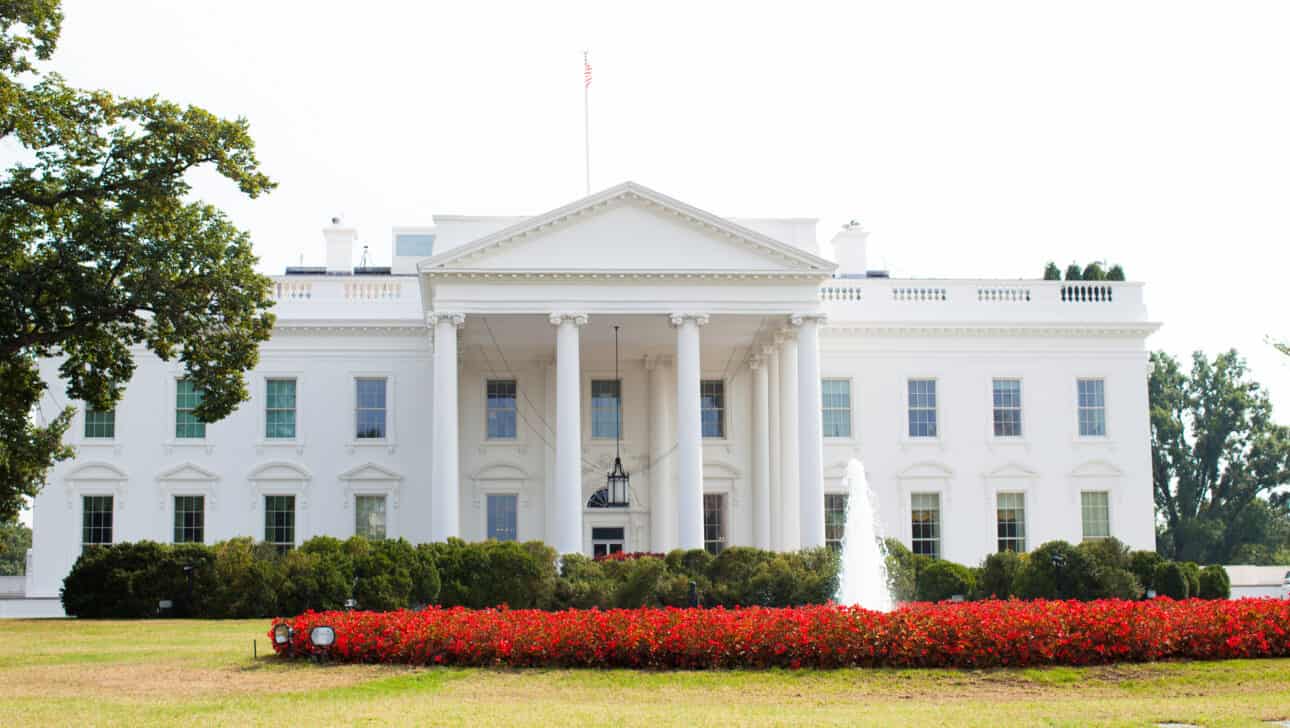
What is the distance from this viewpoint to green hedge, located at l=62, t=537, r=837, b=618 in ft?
85.2

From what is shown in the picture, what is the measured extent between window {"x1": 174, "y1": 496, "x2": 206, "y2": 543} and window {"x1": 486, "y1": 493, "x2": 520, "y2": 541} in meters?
8.27

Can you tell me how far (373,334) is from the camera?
38938 millimetres

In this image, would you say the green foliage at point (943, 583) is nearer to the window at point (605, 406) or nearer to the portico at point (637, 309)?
the portico at point (637, 309)

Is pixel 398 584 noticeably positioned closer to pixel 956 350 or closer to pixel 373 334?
pixel 373 334

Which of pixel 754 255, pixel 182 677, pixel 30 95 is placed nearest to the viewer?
pixel 182 677

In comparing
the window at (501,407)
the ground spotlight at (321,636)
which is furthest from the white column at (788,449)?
the ground spotlight at (321,636)

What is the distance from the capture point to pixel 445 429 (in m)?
32.6

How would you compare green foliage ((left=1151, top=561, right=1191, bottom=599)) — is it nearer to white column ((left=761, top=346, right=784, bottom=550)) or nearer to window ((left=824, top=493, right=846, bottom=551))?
white column ((left=761, top=346, right=784, bottom=550))

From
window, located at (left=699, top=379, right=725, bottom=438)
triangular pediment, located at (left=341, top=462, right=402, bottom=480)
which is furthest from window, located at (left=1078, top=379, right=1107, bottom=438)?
triangular pediment, located at (left=341, top=462, right=402, bottom=480)

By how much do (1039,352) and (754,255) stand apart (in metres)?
11.8

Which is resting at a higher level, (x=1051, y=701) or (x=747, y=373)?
(x=747, y=373)

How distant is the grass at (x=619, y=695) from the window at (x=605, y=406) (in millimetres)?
22789

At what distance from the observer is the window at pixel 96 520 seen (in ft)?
124

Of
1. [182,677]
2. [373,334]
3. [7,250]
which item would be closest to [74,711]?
[182,677]
